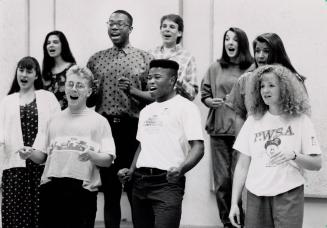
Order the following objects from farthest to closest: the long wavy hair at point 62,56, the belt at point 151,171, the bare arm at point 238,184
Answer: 1. the long wavy hair at point 62,56
2. the belt at point 151,171
3. the bare arm at point 238,184

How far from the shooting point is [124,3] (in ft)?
18.9

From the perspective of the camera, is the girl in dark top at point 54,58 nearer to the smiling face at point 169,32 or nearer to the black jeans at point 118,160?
the black jeans at point 118,160

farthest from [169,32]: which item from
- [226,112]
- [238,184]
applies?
[238,184]

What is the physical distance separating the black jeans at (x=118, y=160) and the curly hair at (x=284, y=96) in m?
1.38

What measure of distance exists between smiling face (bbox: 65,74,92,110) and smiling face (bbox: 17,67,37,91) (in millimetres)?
610

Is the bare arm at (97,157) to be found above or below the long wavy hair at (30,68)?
below

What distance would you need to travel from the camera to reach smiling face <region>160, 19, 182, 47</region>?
15.4 feet

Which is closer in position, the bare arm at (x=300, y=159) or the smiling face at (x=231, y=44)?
the bare arm at (x=300, y=159)

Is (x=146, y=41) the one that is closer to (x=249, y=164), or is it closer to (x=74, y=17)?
(x=74, y=17)

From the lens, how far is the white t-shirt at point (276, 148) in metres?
3.11

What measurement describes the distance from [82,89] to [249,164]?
1.39 meters

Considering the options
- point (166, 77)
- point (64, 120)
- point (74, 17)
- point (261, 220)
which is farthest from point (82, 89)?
point (74, 17)

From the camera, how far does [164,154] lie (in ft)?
12.0

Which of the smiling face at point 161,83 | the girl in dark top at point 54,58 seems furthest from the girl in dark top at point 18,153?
the smiling face at point 161,83
